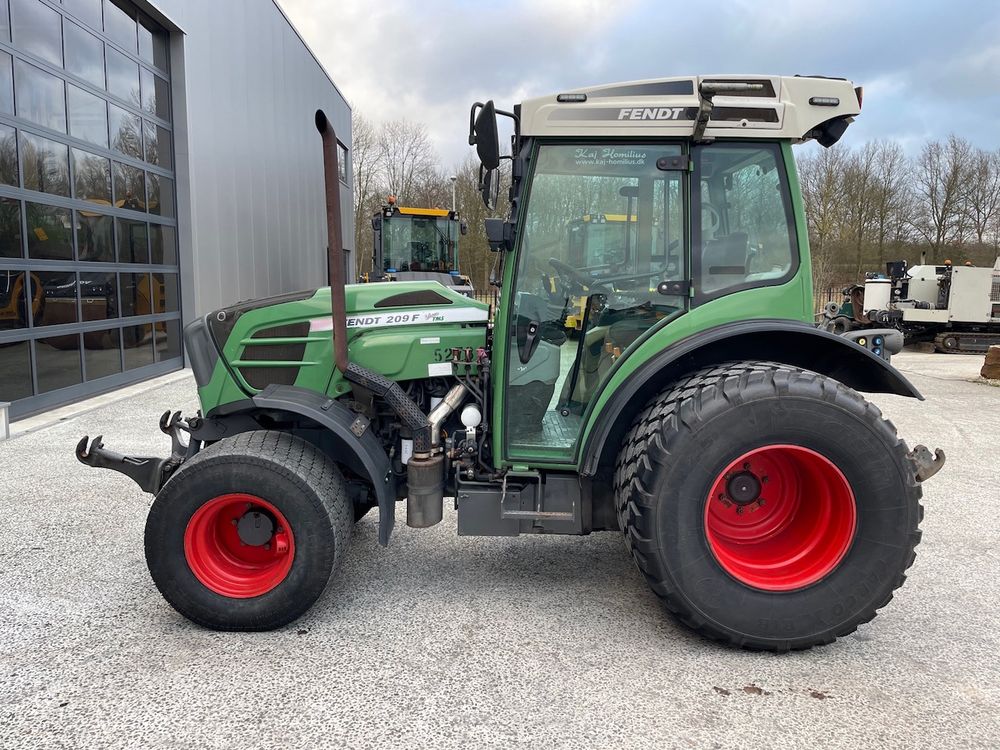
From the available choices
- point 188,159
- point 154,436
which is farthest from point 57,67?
point 154,436

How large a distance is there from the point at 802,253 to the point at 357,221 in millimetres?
31320

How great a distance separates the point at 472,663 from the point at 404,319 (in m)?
1.61

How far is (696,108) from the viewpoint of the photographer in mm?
2871

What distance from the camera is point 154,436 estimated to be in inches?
270

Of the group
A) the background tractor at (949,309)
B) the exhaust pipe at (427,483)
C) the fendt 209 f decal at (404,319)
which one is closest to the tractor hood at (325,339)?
the fendt 209 f decal at (404,319)

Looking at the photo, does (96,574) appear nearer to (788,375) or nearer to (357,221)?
(788,375)

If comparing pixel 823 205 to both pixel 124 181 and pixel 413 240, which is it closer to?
pixel 413 240

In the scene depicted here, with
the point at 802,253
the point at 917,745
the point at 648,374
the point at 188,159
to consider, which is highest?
the point at 188,159

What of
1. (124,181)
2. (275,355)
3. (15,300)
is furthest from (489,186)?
(124,181)

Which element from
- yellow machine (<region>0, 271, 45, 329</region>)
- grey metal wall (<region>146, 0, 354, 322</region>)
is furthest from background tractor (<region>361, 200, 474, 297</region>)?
yellow machine (<region>0, 271, 45, 329</region>)

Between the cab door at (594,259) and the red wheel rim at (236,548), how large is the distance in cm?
125

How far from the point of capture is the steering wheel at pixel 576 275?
3035mm

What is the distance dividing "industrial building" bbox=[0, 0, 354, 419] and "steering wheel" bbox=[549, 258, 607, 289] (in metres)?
A: 7.02

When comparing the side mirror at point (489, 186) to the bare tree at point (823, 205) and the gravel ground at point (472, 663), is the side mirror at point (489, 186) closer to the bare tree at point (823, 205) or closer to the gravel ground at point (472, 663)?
the gravel ground at point (472, 663)
